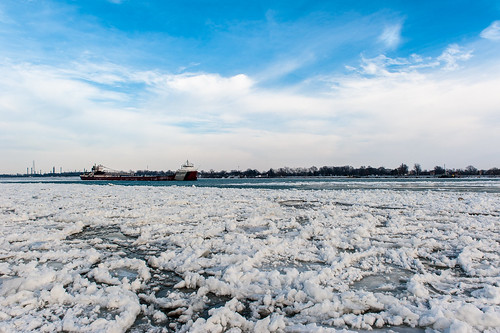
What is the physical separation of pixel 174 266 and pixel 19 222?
650 centimetres

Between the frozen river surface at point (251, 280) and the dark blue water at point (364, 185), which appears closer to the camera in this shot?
the frozen river surface at point (251, 280)

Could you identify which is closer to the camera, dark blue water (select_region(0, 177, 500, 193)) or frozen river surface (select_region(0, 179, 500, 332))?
frozen river surface (select_region(0, 179, 500, 332))

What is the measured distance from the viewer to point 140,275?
4254mm

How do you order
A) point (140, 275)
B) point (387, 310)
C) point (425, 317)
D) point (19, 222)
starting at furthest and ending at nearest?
point (19, 222), point (140, 275), point (387, 310), point (425, 317)

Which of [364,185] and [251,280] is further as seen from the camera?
[364,185]

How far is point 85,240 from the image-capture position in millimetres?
6504

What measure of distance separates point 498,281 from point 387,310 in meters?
1.85

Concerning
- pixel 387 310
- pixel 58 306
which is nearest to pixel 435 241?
pixel 387 310

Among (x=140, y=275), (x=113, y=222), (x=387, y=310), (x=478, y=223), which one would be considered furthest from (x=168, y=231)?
(x=478, y=223)

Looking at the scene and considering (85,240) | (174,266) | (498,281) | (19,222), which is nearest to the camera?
(498,281)

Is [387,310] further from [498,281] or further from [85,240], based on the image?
[85,240]

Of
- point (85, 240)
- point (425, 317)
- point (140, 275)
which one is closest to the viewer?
point (425, 317)

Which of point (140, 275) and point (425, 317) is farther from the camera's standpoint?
point (140, 275)

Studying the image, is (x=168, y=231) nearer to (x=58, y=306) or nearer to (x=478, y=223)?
(x=58, y=306)
